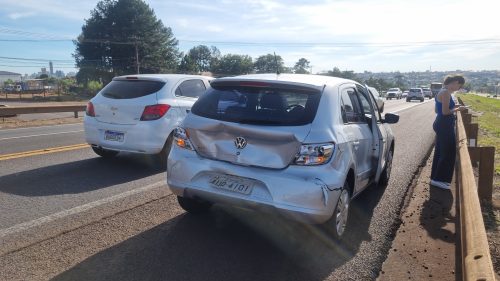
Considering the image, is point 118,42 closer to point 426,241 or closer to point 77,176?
point 77,176

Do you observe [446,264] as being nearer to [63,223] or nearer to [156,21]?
[63,223]

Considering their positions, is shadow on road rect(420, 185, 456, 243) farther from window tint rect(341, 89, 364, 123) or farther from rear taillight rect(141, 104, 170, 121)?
rear taillight rect(141, 104, 170, 121)

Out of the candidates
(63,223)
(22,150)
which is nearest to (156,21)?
(22,150)

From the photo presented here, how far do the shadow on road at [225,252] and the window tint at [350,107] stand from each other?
3.94 ft

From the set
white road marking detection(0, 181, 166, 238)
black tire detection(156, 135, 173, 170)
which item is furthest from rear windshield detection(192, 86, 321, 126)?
black tire detection(156, 135, 173, 170)

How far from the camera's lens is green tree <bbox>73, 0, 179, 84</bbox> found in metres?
74.8

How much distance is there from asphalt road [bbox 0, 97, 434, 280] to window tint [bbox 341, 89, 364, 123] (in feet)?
3.94

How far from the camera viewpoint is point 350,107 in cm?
508

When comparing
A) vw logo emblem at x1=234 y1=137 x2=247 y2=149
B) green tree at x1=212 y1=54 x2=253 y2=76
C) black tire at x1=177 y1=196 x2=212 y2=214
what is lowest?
black tire at x1=177 y1=196 x2=212 y2=214

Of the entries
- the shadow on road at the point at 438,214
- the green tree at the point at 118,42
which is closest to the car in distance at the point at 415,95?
the green tree at the point at 118,42

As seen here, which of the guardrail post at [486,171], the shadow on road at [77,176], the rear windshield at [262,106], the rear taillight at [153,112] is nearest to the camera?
the rear windshield at [262,106]

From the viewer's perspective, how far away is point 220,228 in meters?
4.72

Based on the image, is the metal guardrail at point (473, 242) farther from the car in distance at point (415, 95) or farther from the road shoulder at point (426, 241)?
the car in distance at point (415, 95)

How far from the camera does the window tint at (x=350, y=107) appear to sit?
4781 mm
